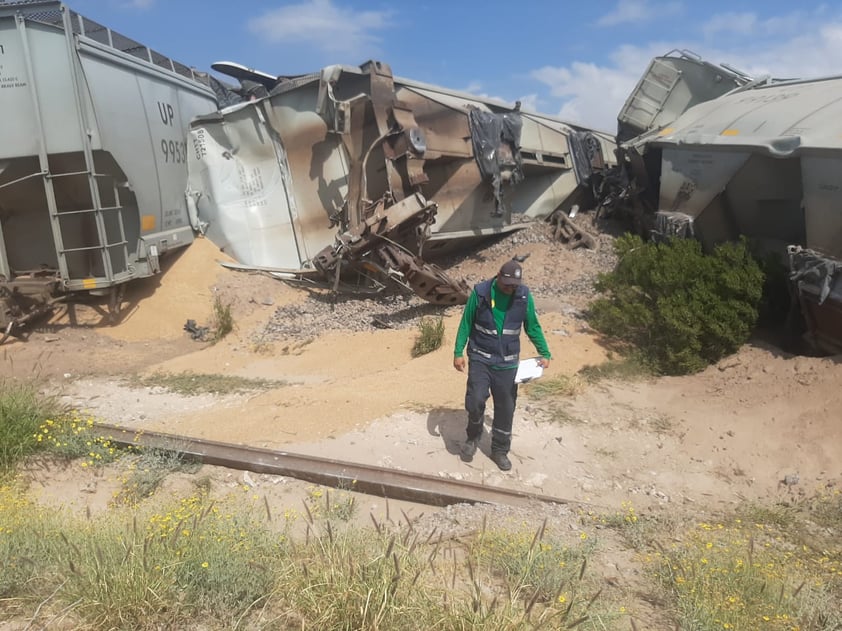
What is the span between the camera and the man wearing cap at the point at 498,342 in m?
4.32

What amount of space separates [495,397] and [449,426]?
0.87m

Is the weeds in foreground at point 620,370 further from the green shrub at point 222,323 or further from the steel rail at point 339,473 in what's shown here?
the green shrub at point 222,323

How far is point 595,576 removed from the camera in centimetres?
302

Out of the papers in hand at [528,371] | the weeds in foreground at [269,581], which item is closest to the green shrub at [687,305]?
the papers in hand at [528,371]

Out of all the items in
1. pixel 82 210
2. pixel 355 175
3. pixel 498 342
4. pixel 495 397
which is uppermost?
pixel 355 175

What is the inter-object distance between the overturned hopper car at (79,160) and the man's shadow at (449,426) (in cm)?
486

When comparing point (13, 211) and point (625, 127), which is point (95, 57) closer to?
point (13, 211)

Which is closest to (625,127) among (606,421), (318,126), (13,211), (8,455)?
(318,126)

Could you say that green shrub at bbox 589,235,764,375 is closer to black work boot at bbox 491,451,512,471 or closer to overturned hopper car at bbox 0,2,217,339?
black work boot at bbox 491,451,512,471

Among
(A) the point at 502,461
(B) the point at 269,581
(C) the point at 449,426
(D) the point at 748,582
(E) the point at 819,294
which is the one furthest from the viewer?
(E) the point at 819,294

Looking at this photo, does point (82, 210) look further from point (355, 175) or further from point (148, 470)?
point (148, 470)

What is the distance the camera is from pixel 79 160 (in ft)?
25.0

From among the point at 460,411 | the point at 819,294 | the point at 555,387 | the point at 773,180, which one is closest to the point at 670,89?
the point at 773,180

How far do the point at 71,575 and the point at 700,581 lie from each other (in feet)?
8.82
